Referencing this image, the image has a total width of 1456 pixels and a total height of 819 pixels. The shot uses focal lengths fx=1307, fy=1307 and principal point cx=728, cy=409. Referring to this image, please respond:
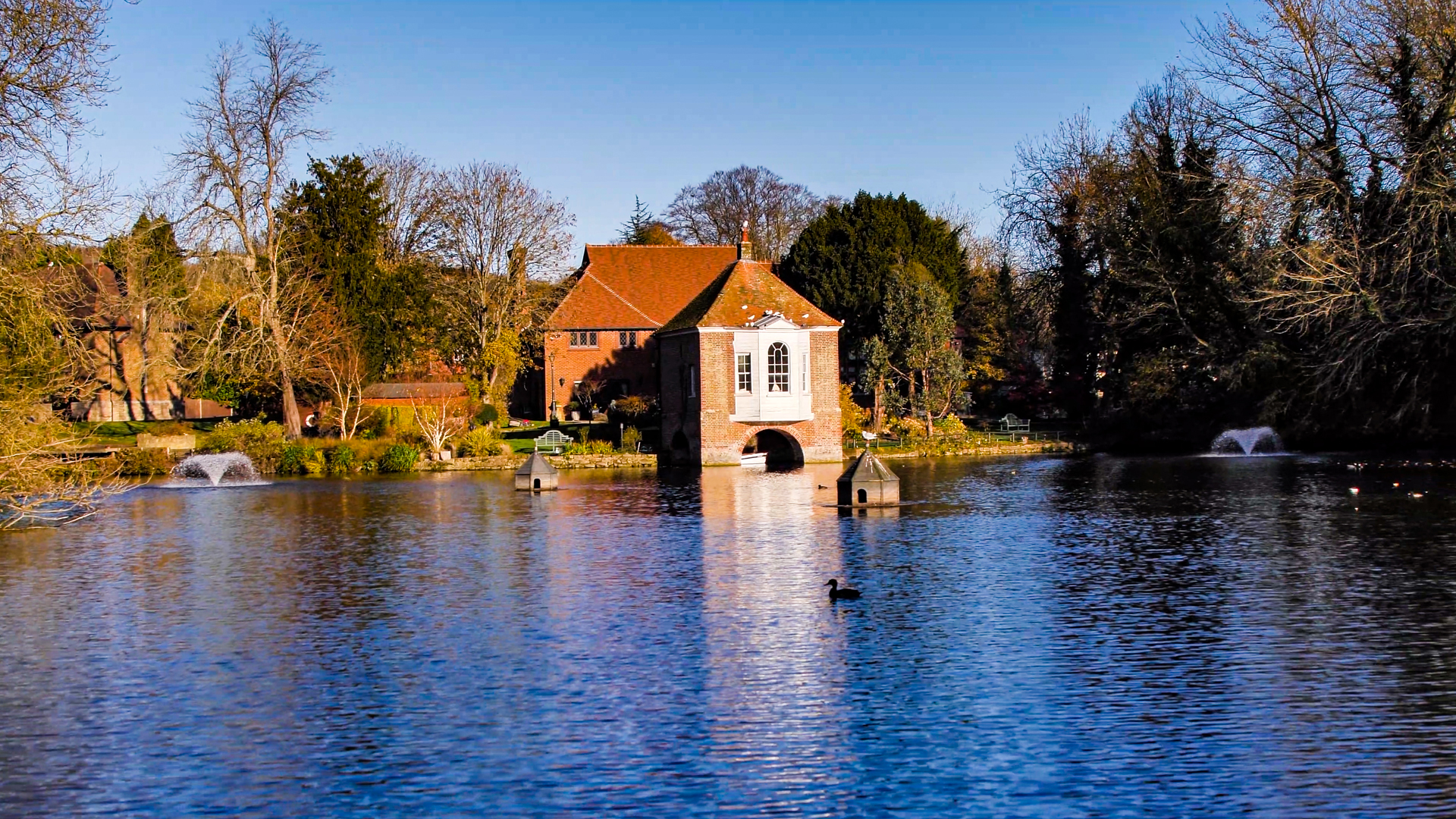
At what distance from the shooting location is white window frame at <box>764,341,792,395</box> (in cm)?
4544

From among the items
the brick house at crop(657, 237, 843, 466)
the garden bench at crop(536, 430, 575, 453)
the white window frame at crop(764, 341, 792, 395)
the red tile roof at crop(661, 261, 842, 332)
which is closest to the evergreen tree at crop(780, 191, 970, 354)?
the red tile roof at crop(661, 261, 842, 332)

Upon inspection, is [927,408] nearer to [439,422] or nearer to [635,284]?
[439,422]

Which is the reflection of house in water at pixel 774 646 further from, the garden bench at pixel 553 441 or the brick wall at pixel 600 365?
the brick wall at pixel 600 365

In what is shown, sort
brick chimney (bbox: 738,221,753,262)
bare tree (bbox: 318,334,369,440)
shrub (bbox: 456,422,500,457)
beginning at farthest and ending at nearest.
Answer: brick chimney (bbox: 738,221,753,262) < bare tree (bbox: 318,334,369,440) < shrub (bbox: 456,422,500,457)

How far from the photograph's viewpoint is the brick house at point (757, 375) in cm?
4516

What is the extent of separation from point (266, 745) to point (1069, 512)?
20249mm

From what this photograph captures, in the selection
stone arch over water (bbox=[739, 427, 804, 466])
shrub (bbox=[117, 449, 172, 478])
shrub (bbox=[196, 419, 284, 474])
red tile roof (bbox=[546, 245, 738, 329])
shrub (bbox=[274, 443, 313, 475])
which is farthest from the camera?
red tile roof (bbox=[546, 245, 738, 329])

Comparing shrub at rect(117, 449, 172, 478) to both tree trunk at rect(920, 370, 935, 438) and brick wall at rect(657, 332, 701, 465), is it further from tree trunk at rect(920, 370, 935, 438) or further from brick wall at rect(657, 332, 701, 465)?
tree trunk at rect(920, 370, 935, 438)

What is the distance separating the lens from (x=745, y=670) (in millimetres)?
13703

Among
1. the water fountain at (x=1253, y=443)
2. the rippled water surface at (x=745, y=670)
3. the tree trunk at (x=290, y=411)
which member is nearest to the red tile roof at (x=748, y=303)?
the tree trunk at (x=290, y=411)

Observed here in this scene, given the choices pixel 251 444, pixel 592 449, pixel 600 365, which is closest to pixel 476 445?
pixel 592 449

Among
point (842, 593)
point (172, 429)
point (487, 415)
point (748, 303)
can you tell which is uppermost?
point (748, 303)

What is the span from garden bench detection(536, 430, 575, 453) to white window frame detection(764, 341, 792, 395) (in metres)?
8.22

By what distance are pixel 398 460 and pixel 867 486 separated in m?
21.4
